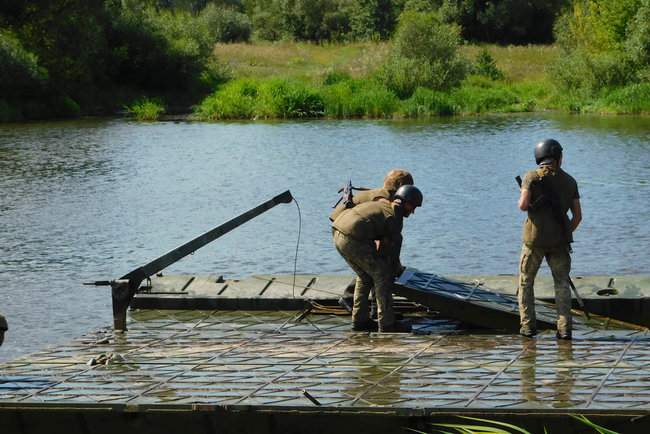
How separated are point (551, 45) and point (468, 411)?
72236 millimetres

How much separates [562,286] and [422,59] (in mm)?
46868

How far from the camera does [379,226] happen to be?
40.3ft

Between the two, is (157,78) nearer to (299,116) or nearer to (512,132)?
(299,116)

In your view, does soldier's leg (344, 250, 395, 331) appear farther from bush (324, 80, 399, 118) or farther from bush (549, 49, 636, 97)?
bush (549, 49, 636, 97)

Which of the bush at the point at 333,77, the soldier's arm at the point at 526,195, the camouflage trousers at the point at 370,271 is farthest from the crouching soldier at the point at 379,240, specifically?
the bush at the point at 333,77

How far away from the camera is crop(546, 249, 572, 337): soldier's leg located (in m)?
11.6

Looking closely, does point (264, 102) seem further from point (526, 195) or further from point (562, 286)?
Answer: point (526, 195)

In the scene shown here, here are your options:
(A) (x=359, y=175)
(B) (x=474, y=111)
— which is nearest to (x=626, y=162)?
(A) (x=359, y=175)

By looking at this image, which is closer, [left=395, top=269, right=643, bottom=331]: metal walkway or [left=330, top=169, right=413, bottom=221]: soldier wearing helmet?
[left=395, top=269, right=643, bottom=331]: metal walkway

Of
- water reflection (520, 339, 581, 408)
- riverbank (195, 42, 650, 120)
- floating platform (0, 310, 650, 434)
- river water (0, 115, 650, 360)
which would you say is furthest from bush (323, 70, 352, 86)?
water reflection (520, 339, 581, 408)

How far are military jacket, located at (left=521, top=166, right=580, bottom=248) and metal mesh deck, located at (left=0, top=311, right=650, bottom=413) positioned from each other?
102 centimetres

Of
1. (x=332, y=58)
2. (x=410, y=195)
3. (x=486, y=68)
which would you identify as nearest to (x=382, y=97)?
(x=486, y=68)

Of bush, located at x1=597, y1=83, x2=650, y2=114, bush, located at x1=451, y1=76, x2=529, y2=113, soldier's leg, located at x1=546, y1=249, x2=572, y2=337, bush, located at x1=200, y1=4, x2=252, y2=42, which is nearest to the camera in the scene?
soldier's leg, located at x1=546, y1=249, x2=572, y2=337

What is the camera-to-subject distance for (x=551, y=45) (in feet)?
258
